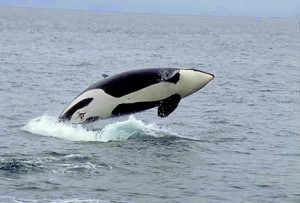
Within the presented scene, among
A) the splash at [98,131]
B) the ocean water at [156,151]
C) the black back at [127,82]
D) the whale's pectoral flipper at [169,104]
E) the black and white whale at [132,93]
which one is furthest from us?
the splash at [98,131]

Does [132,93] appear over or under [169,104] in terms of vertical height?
over

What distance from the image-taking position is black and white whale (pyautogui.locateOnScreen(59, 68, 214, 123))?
2420 cm

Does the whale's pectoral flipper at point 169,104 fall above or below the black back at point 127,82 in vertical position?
below

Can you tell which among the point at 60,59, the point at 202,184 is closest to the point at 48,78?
the point at 60,59

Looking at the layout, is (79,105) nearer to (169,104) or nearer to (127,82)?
(127,82)

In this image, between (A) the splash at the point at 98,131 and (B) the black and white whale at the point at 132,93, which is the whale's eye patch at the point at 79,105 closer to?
(B) the black and white whale at the point at 132,93

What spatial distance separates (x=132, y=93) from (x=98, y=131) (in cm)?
347

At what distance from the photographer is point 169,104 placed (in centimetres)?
2516

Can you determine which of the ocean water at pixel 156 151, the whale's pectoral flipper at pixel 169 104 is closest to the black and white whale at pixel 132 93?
the whale's pectoral flipper at pixel 169 104

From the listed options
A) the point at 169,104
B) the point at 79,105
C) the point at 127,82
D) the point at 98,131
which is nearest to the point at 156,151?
the point at 169,104

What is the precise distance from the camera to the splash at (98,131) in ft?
85.4

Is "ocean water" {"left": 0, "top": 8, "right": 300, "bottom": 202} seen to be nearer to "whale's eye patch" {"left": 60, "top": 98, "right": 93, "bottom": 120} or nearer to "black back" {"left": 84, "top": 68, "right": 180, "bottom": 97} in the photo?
"whale's eye patch" {"left": 60, "top": 98, "right": 93, "bottom": 120}

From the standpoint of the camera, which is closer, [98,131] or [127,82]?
[127,82]

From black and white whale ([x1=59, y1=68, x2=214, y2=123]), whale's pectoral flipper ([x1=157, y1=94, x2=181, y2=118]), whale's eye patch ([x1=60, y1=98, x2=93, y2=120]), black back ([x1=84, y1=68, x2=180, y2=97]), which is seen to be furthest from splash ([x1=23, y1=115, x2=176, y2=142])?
black back ([x1=84, y1=68, x2=180, y2=97])
